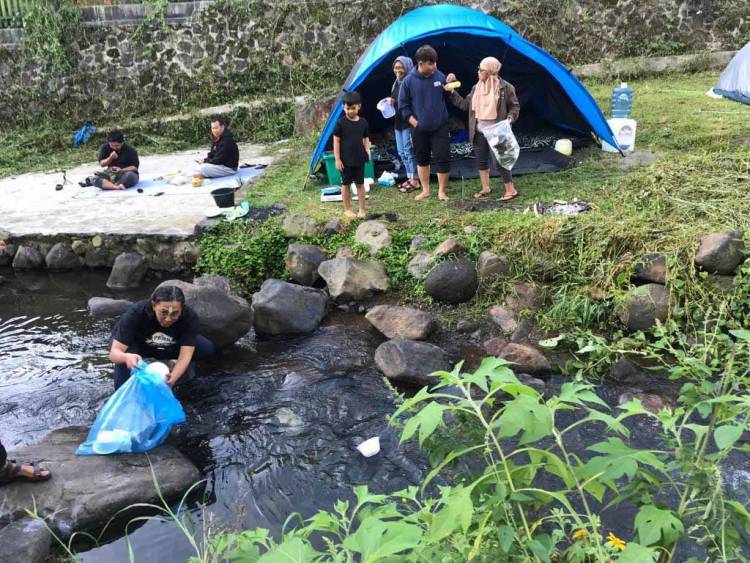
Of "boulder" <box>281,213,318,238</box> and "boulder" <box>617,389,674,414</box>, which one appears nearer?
"boulder" <box>617,389,674,414</box>

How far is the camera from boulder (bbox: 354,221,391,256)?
683cm

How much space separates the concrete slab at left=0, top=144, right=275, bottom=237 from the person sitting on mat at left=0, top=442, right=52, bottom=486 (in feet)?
13.0

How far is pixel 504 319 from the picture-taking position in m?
5.84

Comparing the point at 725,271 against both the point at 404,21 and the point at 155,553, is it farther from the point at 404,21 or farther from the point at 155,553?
the point at 404,21

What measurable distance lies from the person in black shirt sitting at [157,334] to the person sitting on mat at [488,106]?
418cm

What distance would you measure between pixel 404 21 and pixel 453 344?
16.5 feet

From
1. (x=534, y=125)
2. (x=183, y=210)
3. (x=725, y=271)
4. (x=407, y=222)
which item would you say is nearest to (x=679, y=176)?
(x=725, y=271)

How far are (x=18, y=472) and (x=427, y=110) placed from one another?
5443 millimetres

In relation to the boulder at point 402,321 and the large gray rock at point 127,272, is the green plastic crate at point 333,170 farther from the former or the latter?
the boulder at point 402,321

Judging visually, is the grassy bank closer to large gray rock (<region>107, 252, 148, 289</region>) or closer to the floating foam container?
the floating foam container

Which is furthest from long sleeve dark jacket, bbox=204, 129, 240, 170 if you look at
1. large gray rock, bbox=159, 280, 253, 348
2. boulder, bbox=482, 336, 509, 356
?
boulder, bbox=482, 336, 509, 356

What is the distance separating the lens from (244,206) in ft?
25.9

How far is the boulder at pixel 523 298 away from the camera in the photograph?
5902 mm

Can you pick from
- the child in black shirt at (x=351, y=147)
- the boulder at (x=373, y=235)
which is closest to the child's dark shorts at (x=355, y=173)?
the child in black shirt at (x=351, y=147)
